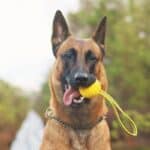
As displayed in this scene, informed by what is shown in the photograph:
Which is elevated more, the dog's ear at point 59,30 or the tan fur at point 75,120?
the dog's ear at point 59,30

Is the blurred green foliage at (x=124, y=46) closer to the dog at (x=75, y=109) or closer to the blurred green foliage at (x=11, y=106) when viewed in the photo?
the blurred green foliage at (x=11, y=106)

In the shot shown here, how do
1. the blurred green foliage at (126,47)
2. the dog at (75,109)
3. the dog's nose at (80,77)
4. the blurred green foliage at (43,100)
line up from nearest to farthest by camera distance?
1. the dog's nose at (80,77)
2. the dog at (75,109)
3. the blurred green foliage at (43,100)
4. the blurred green foliage at (126,47)

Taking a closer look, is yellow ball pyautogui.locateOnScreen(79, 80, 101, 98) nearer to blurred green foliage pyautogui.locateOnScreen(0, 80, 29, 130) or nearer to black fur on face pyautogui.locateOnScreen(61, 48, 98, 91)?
black fur on face pyautogui.locateOnScreen(61, 48, 98, 91)

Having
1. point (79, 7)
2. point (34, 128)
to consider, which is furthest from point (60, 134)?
point (79, 7)

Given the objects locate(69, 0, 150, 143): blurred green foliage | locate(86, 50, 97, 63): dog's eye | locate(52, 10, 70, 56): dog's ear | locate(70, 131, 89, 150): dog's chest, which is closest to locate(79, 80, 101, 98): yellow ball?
locate(86, 50, 97, 63): dog's eye

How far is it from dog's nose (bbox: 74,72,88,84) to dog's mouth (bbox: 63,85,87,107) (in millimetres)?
134

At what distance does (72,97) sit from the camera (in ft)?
20.0

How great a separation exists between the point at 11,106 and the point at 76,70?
35.2 feet

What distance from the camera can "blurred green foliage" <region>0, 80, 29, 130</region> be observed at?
647 inches

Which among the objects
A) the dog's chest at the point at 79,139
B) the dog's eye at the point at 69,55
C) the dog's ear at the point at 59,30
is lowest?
the dog's chest at the point at 79,139

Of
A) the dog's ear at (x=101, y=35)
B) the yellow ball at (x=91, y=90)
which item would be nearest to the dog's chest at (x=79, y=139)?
the yellow ball at (x=91, y=90)

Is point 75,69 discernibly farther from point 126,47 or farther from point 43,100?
point 126,47

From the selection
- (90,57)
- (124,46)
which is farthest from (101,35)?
(124,46)

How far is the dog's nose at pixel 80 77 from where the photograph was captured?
5.94 meters
